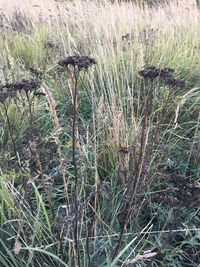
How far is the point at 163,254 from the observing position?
1970 millimetres

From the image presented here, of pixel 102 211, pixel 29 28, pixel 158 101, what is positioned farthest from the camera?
pixel 29 28

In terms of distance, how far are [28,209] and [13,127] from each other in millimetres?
999

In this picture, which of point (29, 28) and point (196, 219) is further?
point (29, 28)

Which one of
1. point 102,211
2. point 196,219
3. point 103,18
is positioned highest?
point 103,18

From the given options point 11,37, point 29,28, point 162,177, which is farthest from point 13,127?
point 29,28

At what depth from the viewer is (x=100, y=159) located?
2574 mm

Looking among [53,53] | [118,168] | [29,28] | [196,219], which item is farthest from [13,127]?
[29,28]

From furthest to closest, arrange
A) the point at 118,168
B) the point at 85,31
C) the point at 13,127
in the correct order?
the point at 85,31 → the point at 13,127 → the point at 118,168

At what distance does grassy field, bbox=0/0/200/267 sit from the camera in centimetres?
174

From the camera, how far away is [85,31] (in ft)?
14.1

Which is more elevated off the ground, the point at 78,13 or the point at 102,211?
the point at 78,13

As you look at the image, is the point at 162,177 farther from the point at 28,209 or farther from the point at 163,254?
the point at 28,209

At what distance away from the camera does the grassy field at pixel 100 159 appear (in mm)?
1744

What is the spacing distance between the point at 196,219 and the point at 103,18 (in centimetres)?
292
